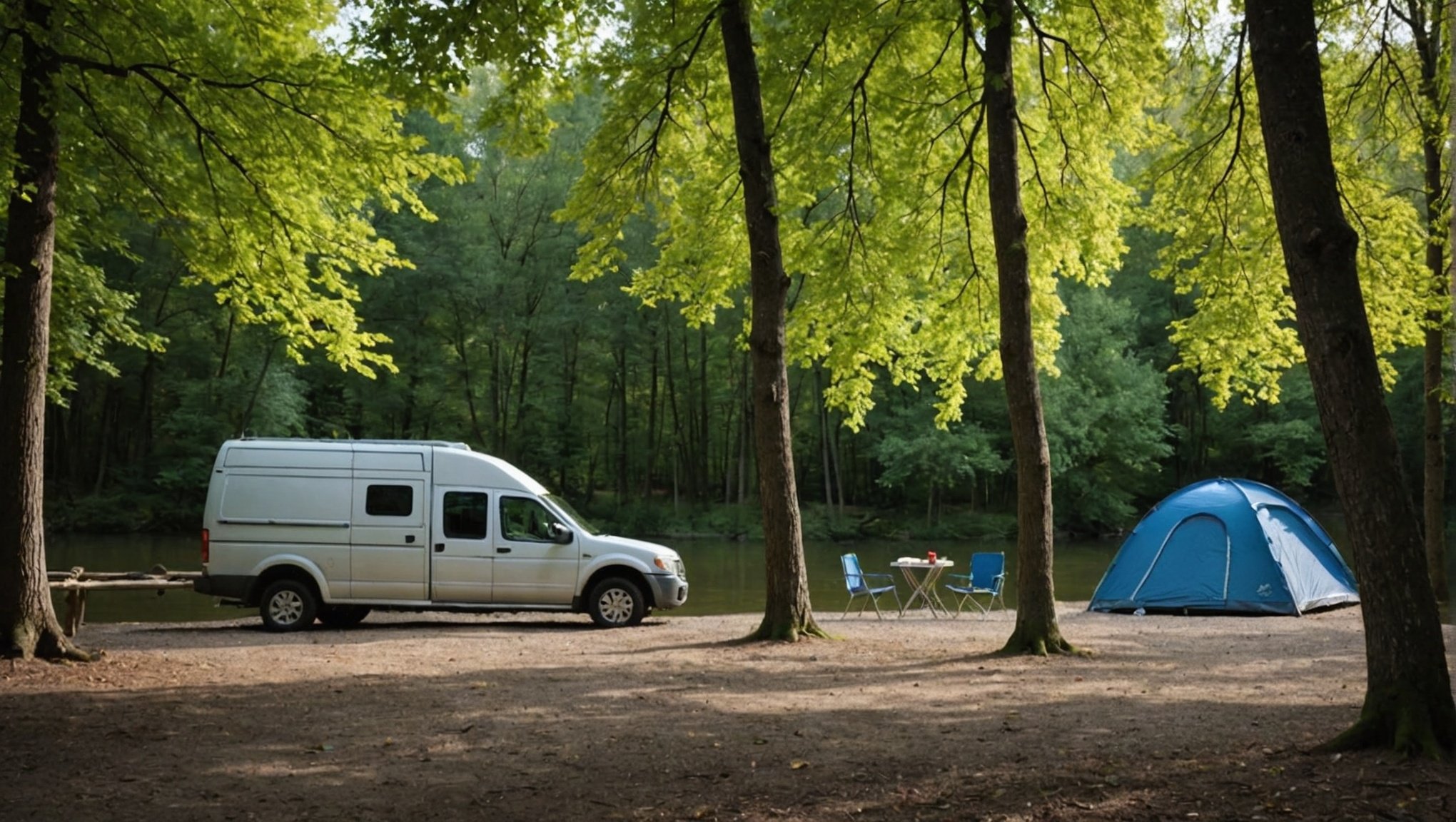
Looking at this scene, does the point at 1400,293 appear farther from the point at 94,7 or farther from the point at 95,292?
the point at 95,292

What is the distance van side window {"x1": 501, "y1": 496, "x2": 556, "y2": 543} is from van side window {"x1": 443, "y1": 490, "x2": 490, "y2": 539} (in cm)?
22

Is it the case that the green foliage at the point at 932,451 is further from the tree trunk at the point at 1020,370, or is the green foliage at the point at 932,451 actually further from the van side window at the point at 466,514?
the tree trunk at the point at 1020,370

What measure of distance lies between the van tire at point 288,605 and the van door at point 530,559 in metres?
2.25

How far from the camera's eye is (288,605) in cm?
1388

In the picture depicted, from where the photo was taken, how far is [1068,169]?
13.2 metres

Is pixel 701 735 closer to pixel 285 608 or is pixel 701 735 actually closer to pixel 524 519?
pixel 524 519

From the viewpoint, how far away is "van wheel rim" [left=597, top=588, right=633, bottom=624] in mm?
14305

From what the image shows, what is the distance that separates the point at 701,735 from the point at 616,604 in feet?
25.2

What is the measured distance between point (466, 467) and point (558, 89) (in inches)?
217

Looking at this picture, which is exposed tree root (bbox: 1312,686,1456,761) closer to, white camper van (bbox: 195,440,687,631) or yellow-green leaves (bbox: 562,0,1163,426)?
yellow-green leaves (bbox: 562,0,1163,426)

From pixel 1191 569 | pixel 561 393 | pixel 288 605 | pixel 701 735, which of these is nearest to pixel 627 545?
pixel 288 605

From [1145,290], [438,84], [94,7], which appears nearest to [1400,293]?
[438,84]

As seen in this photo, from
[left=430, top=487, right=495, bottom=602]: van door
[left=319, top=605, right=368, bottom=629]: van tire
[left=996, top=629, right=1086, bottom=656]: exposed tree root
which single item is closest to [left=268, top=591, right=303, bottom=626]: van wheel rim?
[left=319, top=605, right=368, bottom=629]: van tire

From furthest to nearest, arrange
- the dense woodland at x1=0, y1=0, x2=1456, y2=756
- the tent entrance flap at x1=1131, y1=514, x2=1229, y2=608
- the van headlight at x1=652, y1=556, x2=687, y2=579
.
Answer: the tent entrance flap at x1=1131, y1=514, x2=1229, y2=608 < the van headlight at x1=652, y1=556, x2=687, y2=579 < the dense woodland at x1=0, y1=0, x2=1456, y2=756
